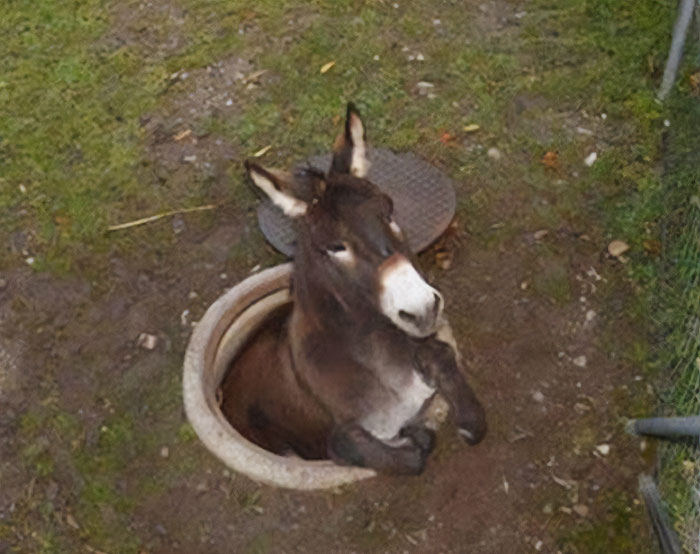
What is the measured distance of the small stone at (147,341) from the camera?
5.34m

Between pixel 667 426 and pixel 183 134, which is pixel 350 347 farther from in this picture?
pixel 183 134

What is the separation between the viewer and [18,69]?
7027 millimetres

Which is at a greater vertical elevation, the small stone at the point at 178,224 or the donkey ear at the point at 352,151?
the donkey ear at the point at 352,151

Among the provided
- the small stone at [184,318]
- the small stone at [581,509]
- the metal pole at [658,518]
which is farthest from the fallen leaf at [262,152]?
the metal pole at [658,518]

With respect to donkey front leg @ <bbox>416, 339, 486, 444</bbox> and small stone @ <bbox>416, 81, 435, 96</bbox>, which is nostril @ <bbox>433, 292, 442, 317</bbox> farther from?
small stone @ <bbox>416, 81, 435, 96</bbox>

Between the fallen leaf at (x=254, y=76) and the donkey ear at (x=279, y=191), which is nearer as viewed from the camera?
the donkey ear at (x=279, y=191)

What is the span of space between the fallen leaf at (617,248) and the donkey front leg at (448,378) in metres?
1.93

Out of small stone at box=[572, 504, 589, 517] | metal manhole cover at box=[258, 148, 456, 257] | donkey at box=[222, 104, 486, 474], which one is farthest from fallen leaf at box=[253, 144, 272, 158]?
small stone at box=[572, 504, 589, 517]

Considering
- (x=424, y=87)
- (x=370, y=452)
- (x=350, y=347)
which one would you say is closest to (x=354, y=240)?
(x=350, y=347)

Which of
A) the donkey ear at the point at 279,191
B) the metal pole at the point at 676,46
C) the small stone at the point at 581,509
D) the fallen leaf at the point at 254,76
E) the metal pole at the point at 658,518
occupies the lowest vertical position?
the small stone at the point at 581,509

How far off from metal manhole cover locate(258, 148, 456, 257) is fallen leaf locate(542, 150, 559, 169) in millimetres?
707

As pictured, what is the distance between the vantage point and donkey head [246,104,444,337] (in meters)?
3.46

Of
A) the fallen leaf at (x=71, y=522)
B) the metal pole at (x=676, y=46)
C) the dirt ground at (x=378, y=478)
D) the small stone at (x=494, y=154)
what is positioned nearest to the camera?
the dirt ground at (x=378, y=478)

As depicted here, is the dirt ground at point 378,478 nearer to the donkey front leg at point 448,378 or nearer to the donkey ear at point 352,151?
the donkey front leg at point 448,378
